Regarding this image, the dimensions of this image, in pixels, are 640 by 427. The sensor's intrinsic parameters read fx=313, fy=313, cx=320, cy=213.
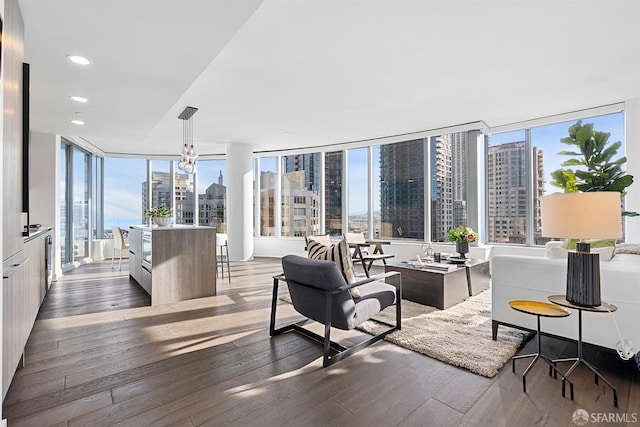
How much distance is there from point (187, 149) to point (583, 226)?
458cm

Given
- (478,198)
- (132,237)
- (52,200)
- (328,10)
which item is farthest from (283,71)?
(52,200)

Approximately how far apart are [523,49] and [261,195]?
649 cm

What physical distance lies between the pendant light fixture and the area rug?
3.36m

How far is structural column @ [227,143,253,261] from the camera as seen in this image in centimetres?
729

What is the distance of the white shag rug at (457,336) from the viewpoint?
2.39m

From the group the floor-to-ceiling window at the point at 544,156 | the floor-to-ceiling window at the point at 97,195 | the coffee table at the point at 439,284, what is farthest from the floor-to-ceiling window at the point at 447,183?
the floor-to-ceiling window at the point at 97,195

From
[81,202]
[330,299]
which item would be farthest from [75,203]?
[330,299]

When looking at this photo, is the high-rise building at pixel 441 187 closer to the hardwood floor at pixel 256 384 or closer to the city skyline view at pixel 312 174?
the city skyline view at pixel 312 174

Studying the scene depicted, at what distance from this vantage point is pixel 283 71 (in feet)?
11.8

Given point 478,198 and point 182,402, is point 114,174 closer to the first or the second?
point 182,402

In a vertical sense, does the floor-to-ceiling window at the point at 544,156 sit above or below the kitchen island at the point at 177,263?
above

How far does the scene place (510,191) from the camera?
19.3 ft

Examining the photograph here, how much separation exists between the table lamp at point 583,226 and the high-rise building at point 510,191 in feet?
13.7

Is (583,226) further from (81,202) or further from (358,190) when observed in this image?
(81,202)
